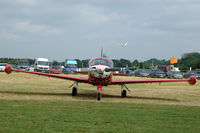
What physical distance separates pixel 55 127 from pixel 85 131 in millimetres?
855

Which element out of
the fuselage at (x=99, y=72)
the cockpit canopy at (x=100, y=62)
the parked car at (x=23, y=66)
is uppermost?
the parked car at (x=23, y=66)

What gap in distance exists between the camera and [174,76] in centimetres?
5009

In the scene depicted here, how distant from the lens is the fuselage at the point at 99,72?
1469cm

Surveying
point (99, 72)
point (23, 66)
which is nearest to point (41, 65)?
point (23, 66)

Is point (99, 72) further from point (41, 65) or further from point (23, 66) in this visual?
point (23, 66)

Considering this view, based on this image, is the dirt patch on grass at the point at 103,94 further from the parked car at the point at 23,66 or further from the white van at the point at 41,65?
the parked car at the point at 23,66

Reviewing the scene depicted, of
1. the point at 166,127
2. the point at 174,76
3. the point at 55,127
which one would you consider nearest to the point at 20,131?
the point at 55,127

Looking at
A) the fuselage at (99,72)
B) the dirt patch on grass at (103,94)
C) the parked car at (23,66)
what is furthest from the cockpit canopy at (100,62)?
the parked car at (23,66)

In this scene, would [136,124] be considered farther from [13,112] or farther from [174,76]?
[174,76]

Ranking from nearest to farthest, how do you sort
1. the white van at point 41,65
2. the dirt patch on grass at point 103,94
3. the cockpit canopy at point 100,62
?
the dirt patch on grass at point 103,94
the cockpit canopy at point 100,62
the white van at point 41,65

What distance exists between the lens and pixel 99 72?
14.5m

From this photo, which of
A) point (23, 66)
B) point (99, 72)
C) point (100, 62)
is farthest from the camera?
point (23, 66)

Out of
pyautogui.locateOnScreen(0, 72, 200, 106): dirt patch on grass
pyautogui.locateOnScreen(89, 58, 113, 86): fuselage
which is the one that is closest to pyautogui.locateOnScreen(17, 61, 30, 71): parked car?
pyautogui.locateOnScreen(0, 72, 200, 106): dirt patch on grass

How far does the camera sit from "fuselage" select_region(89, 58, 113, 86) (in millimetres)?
14688
